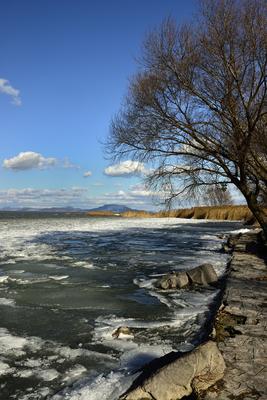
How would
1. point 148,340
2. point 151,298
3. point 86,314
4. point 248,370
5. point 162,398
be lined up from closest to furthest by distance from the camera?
1. point 162,398
2. point 248,370
3. point 148,340
4. point 86,314
5. point 151,298

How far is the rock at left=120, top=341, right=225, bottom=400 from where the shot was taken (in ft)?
12.6

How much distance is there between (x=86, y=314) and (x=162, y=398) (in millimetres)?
3518

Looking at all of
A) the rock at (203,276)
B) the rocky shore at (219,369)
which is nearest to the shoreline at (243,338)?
the rocky shore at (219,369)

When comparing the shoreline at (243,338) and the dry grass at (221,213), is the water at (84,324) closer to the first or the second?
the shoreline at (243,338)

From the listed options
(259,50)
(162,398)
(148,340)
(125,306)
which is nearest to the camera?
(162,398)

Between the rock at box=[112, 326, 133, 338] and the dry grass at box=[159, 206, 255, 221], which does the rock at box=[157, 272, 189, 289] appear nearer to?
the rock at box=[112, 326, 133, 338]

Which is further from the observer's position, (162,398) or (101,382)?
(101,382)

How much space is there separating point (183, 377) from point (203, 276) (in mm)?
6183

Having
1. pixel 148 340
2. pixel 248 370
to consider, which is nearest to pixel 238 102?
pixel 148 340

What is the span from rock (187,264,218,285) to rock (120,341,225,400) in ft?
18.3

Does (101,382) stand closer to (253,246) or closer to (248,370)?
(248,370)

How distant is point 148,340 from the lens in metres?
5.84

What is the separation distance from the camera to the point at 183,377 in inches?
158

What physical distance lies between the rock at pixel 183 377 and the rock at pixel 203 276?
5577 mm
